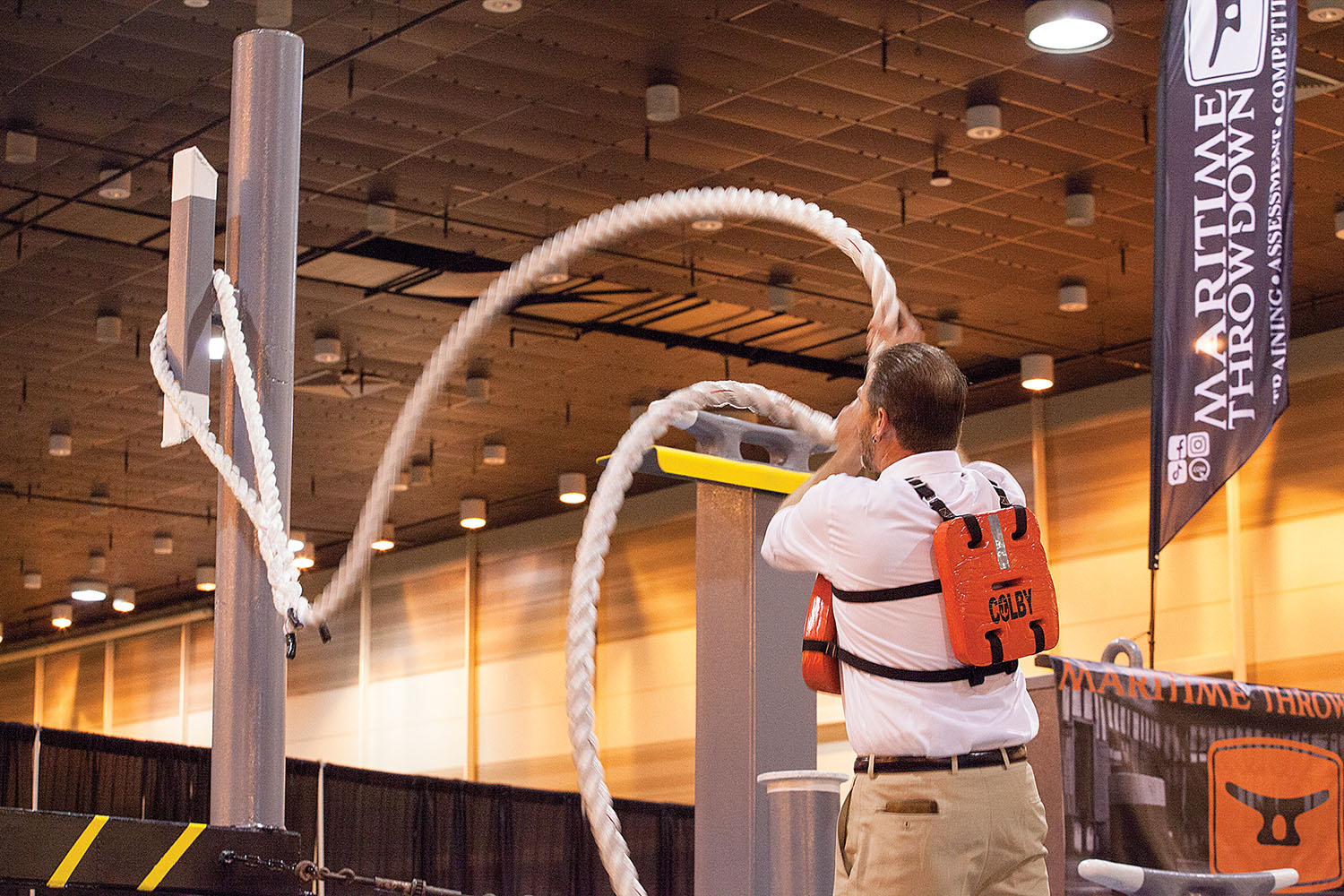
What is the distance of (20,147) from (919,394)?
886 centimetres

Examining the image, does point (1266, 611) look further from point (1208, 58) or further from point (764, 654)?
point (764, 654)

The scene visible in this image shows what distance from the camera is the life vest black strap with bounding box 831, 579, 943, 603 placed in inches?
116

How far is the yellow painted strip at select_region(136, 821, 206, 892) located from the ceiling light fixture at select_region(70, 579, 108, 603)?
20.8m

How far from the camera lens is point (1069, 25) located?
29.4ft

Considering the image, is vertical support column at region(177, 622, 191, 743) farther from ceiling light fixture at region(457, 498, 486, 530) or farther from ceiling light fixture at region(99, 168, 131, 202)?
ceiling light fixture at region(99, 168, 131, 202)

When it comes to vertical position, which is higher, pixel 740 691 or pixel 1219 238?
pixel 1219 238

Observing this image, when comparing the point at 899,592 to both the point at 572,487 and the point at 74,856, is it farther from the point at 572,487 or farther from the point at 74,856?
the point at 572,487

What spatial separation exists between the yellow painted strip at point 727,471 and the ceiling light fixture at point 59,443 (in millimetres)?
13916

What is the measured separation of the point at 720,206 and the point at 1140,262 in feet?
33.0

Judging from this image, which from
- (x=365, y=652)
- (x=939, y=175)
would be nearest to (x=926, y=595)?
(x=939, y=175)

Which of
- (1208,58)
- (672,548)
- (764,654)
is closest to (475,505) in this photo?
(672,548)

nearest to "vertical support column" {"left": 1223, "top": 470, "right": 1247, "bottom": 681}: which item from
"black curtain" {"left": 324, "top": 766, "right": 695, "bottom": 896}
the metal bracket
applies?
"black curtain" {"left": 324, "top": 766, "right": 695, "bottom": 896}

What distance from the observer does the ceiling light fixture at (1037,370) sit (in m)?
14.8

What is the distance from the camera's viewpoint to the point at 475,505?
19844 mm
